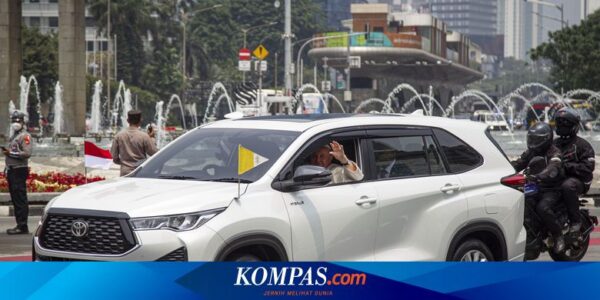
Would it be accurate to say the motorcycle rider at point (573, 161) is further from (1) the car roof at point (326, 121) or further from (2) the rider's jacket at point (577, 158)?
(1) the car roof at point (326, 121)

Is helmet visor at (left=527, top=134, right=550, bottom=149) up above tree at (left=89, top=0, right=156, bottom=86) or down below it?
below

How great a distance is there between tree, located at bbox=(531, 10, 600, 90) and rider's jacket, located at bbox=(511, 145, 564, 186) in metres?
61.3

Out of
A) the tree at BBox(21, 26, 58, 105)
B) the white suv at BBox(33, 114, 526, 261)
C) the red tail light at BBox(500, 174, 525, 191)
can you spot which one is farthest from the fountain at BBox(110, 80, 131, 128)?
the white suv at BBox(33, 114, 526, 261)

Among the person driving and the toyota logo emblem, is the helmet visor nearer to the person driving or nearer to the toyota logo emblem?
the person driving

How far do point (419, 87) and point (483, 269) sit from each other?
555 feet

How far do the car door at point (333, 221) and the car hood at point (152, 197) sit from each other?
0.52m

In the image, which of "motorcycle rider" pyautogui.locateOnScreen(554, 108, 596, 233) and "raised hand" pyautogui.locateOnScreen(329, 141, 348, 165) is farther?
"motorcycle rider" pyautogui.locateOnScreen(554, 108, 596, 233)

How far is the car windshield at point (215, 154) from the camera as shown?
894cm

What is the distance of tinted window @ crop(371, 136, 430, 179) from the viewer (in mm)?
9516

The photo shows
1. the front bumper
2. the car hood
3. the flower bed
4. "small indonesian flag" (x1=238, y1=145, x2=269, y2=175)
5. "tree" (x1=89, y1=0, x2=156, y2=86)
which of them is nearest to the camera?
the front bumper

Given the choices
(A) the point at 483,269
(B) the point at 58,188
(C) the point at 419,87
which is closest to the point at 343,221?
(A) the point at 483,269

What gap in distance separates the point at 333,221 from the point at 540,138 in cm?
399

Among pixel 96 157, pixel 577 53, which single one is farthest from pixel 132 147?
pixel 577 53

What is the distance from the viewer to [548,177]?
12.0m
